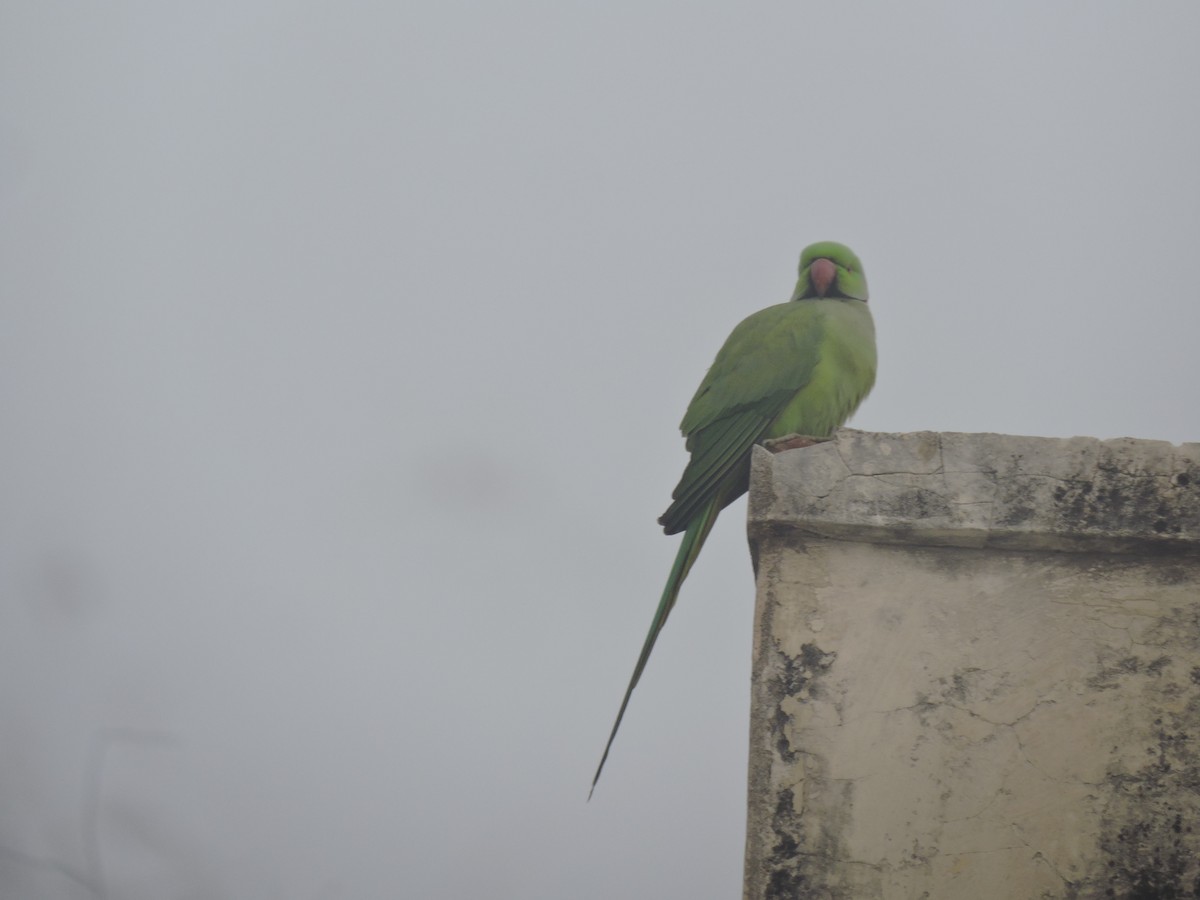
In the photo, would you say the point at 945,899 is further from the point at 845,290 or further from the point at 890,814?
the point at 845,290

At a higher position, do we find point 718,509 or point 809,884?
point 718,509

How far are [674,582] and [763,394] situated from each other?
0.83 m

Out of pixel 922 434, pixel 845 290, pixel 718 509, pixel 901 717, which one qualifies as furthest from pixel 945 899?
pixel 845 290

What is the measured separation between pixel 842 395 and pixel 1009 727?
67.9 inches

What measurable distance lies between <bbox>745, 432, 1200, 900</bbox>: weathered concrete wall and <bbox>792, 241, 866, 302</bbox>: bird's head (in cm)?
201

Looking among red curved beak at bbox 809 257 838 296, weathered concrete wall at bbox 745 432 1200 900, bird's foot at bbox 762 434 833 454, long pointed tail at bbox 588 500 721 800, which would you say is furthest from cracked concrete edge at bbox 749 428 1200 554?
red curved beak at bbox 809 257 838 296

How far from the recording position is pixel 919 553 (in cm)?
236

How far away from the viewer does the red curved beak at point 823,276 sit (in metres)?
4.32

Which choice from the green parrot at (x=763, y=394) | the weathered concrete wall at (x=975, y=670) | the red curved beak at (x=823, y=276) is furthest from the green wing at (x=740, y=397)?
the weathered concrete wall at (x=975, y=670)

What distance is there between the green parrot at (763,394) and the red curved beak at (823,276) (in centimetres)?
27

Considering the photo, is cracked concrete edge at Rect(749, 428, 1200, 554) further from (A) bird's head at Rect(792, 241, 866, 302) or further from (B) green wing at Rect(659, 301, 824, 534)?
(A) bird's head at Rect(792, 241, 866, 302)

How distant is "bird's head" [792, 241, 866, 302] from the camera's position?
434cm

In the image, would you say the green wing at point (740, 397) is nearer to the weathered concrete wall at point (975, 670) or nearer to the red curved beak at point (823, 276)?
the red curved beak at point (823, 276)

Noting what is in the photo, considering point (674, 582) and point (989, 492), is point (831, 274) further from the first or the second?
point (989, 492)
